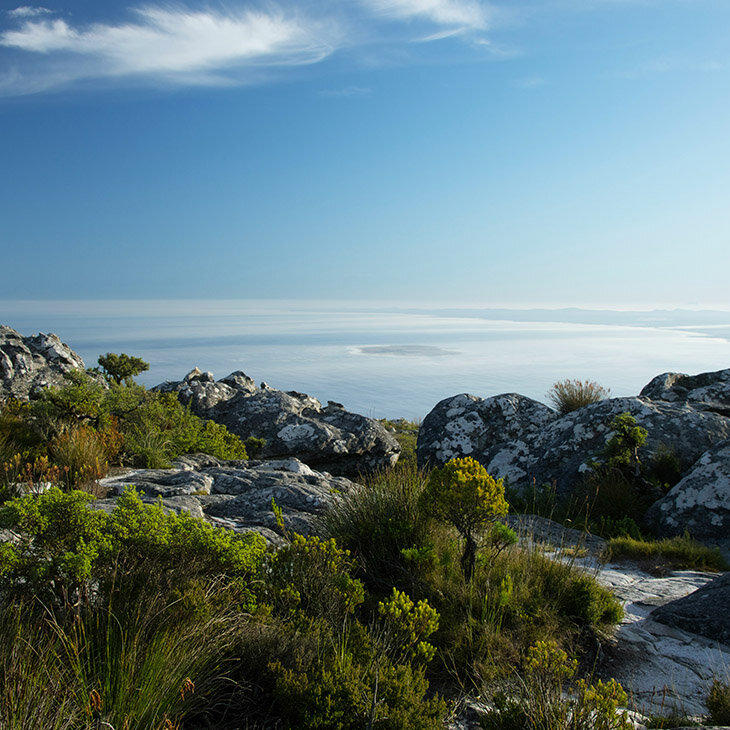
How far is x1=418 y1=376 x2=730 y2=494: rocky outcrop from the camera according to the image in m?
10.8

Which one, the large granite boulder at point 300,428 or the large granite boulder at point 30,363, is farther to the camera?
the large granite boulder at point 300,428

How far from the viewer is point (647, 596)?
6059mm

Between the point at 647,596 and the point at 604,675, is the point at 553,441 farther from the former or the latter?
the point at 604,675

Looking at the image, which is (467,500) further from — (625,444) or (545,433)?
(545,433)

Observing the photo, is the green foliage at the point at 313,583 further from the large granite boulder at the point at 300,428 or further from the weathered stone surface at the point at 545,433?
the large granite boulder at the point at 300,428

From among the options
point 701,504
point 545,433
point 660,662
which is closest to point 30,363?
point 545,433

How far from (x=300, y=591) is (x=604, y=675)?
2.46m

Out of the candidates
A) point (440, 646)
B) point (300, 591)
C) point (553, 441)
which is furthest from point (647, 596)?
point (553, 441)

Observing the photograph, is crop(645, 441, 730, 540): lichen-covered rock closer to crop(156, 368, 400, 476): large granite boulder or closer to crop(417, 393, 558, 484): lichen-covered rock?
crop(417, 393, 558, 484): lichen-covered rock

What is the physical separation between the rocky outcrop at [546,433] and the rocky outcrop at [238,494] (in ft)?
7.50

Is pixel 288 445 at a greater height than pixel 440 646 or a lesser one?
lesser

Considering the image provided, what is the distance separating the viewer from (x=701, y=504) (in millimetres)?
8875

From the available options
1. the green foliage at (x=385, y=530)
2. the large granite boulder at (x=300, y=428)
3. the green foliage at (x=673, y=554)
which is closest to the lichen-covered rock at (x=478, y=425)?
the large granite boulder at (x=300, y=428)

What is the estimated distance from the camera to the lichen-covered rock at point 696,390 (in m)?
12.8
